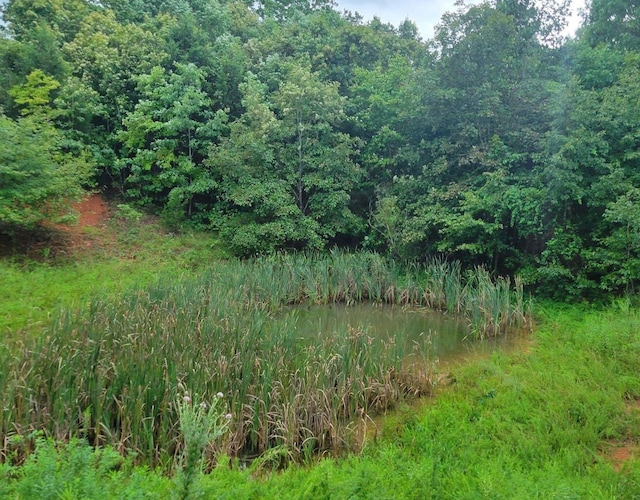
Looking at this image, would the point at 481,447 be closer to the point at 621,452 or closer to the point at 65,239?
the point at 621,452

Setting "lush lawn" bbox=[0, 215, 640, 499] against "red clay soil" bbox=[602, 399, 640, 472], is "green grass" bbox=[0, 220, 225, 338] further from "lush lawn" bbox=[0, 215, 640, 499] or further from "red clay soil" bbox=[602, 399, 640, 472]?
"red clay soil" bbox=[602, 399, 640, 472]

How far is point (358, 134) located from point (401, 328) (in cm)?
711

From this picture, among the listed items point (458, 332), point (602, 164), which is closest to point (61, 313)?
point (458, 332)

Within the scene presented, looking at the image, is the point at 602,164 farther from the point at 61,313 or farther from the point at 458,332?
the point at 61,313

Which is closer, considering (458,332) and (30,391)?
(30,391)

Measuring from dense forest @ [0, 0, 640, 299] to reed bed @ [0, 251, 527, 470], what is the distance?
4.24 metres

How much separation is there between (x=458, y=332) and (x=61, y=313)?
537cm

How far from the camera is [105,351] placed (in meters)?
3.71

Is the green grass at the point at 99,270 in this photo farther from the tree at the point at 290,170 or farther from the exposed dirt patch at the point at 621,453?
the exposed dirt patch at the point at 621,453

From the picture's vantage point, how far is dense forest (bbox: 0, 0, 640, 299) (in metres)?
7.10

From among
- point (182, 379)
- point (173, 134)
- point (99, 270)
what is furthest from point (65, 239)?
point (182, 379)

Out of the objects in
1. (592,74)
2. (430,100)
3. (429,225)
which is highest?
(592,74)

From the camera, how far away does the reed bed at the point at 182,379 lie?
304cm

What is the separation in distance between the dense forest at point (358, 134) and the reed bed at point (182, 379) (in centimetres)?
424
